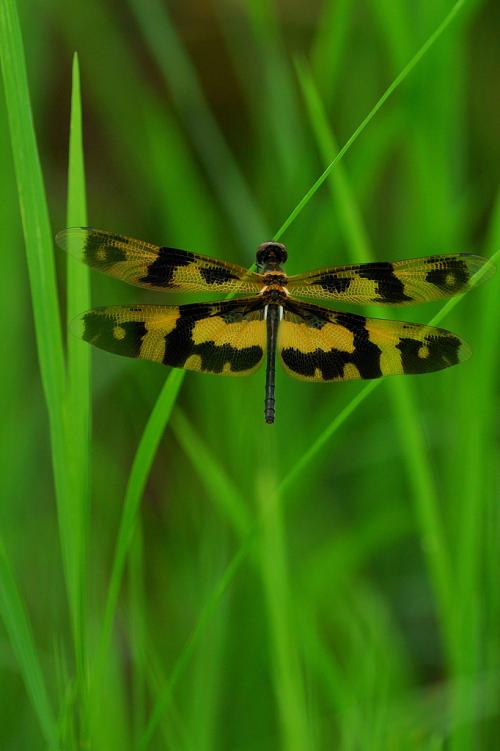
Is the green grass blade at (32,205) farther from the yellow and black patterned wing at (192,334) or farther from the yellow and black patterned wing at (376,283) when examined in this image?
the yellow and black patterned wing at (376,283)

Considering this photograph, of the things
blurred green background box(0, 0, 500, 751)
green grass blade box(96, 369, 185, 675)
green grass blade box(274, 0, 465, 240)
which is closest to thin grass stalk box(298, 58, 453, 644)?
blurred green background box(0, 0, 500, 751)

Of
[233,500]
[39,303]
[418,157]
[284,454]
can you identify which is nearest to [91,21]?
[418,157]

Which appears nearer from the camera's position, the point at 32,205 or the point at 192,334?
the point at 32,205

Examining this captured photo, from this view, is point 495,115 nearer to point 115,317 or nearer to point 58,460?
point 115,317

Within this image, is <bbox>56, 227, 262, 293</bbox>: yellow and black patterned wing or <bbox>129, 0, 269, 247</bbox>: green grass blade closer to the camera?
<bbox>56, 227, 262, 293</bbox>: yellow and black patterned wing

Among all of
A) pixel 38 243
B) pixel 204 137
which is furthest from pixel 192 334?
pixel 204 137

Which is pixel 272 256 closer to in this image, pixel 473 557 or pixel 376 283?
pixel 376 283

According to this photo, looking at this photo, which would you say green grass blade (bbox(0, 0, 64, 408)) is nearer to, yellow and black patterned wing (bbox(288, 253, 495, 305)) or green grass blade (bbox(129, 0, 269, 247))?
yellow and black patterned wing (bbox(288, 253, 495, 305))
